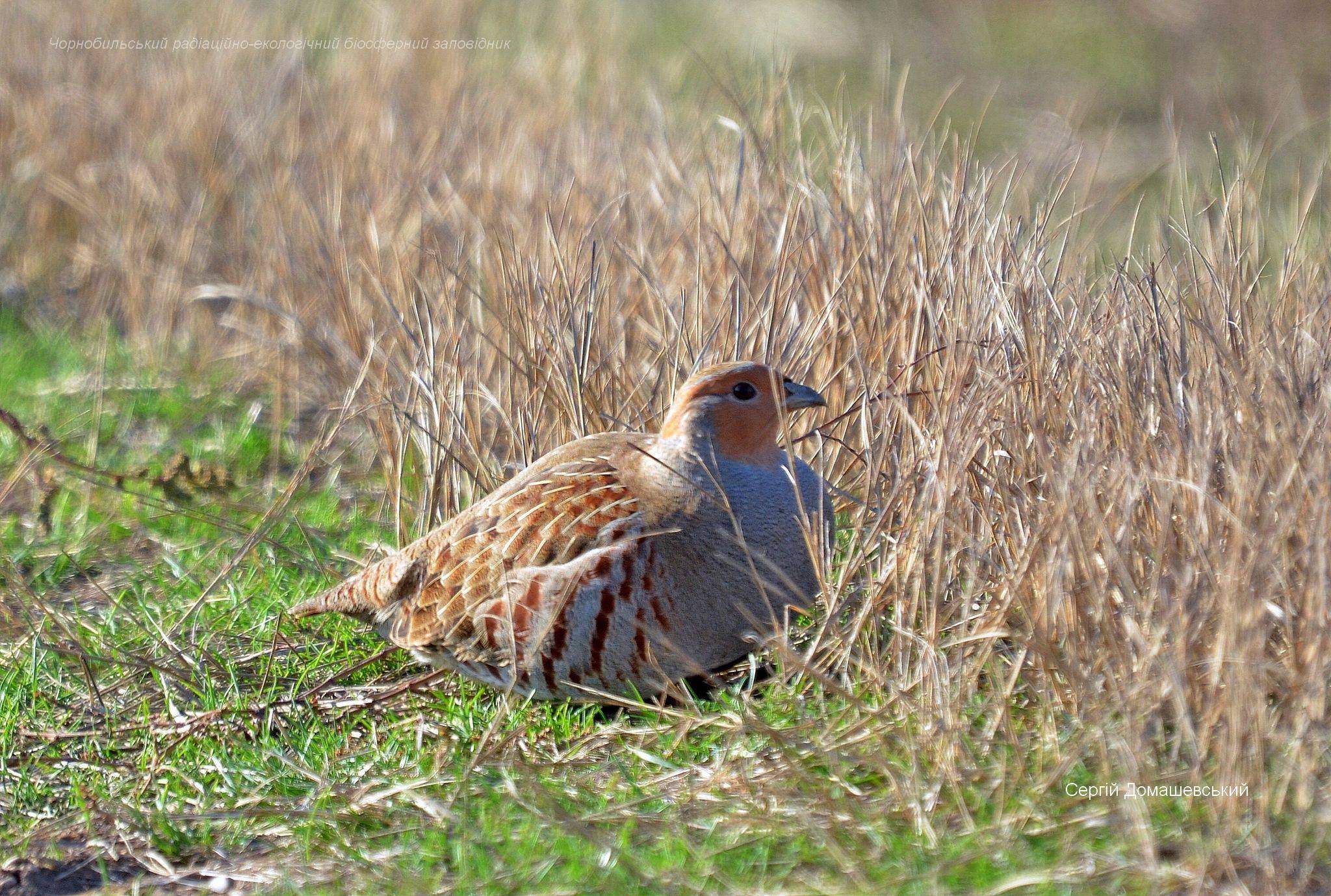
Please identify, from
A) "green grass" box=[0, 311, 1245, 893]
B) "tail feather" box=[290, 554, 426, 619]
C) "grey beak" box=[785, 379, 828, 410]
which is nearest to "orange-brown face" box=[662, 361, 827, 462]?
"grey beak" box=[785, 379, 828, 410]

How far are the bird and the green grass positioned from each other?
0.13m

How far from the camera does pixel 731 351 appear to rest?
366 centimetres

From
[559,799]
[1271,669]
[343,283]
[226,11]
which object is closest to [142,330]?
[343,283]

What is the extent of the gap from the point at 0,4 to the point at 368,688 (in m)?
6.66

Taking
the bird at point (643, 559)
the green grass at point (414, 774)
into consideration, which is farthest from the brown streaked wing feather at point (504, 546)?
the green grass at point (414, 774)

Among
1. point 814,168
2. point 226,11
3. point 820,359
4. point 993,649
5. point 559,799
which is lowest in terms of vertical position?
point 559,799

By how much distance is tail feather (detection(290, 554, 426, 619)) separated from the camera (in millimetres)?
3244

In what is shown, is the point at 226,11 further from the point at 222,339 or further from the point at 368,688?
the point at 368,688

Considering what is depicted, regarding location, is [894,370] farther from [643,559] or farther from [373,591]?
[373,591]

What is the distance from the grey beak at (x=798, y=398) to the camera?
3.03 metres

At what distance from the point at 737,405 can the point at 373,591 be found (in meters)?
1.00

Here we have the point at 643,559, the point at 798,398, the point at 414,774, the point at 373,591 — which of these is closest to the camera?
the point at 414,774

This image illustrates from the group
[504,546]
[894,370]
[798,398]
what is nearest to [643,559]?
[504,546]

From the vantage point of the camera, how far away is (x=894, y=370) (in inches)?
133
